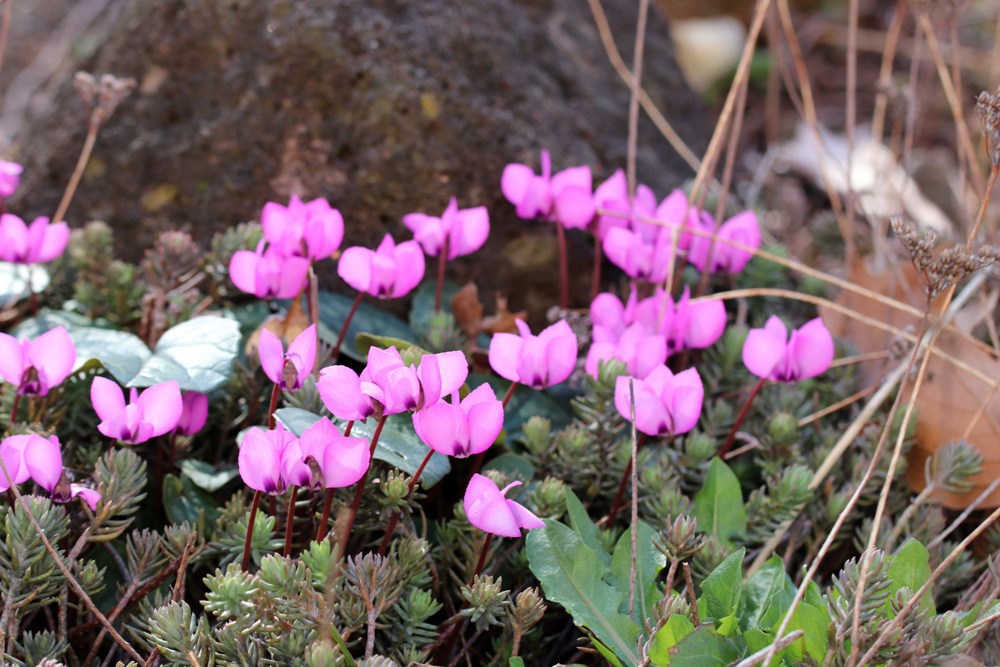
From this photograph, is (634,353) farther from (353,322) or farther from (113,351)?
(113,351)

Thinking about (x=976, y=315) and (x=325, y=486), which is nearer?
(x=325, y=486)

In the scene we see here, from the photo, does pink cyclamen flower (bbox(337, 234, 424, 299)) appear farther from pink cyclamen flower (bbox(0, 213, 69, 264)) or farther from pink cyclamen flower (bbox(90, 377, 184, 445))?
pink cyclamen flower (bbox(0, 213, 69, 264))

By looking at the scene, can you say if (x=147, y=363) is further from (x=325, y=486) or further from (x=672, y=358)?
(x=672, y=358)

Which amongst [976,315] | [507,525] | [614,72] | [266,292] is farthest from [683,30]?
[507,525]

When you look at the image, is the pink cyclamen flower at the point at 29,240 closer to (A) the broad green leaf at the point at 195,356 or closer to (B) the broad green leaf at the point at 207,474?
(A) the broad green leaf at the point at 195,356

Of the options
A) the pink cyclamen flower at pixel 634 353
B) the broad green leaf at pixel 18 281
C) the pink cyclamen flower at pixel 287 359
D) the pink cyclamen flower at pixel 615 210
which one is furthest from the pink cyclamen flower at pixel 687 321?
the broad green leaf at pixel 18 281
